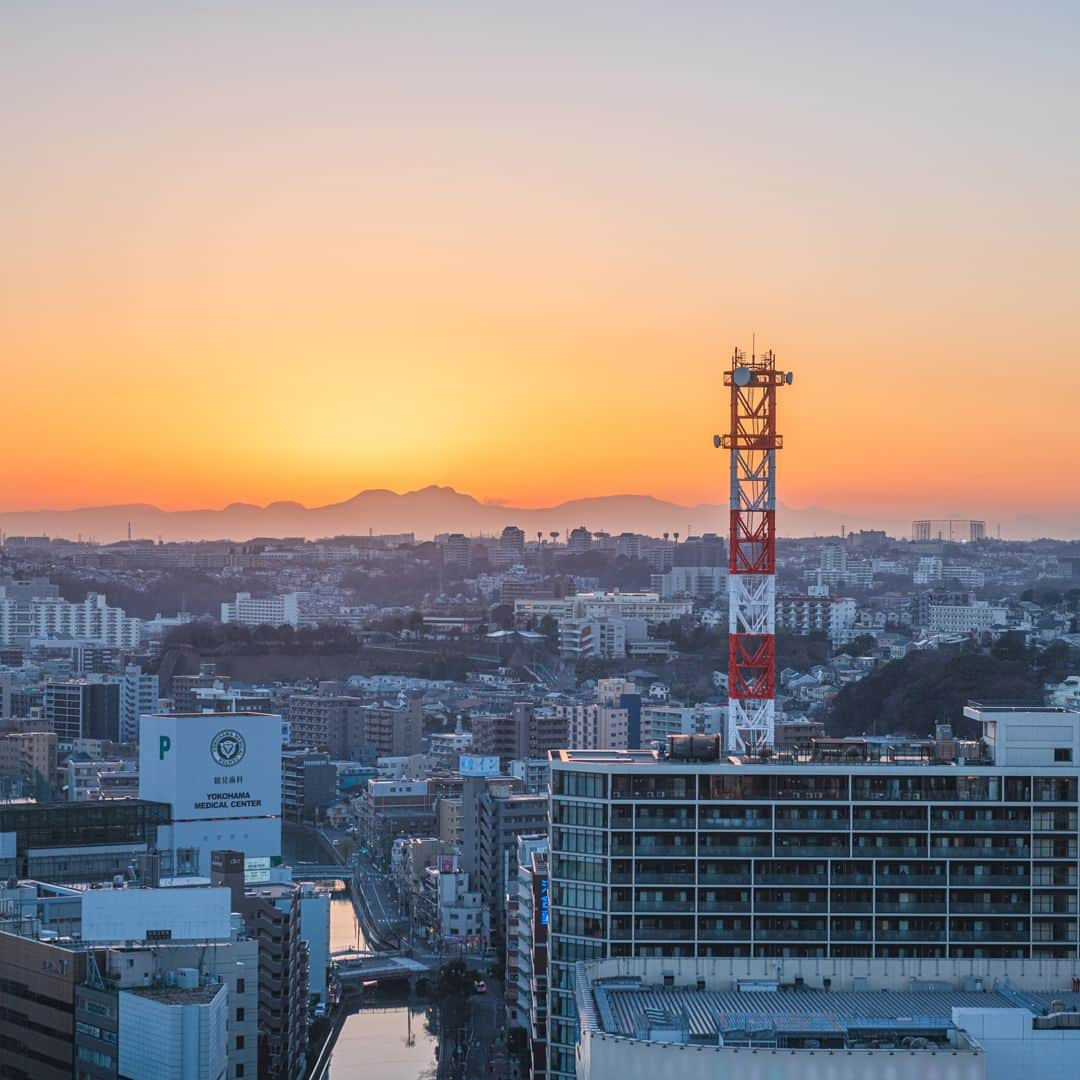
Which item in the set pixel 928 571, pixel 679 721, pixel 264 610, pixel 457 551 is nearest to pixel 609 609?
pixel 264 610

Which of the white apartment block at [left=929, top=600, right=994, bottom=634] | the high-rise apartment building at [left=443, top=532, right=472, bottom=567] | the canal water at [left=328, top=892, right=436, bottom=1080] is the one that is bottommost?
the canal water at [left=328, top=892, right=436, bottom=1080]

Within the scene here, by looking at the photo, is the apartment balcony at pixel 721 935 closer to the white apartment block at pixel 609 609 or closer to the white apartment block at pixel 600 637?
the white apartment block at pixel 600 637

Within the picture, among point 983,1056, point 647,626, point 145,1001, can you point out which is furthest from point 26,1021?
point 647,626

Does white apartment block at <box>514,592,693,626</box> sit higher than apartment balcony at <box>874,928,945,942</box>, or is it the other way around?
white apartment block at <box>514,592,693,626</box>

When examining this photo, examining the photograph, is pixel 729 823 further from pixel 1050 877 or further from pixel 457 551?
pixel 457 551

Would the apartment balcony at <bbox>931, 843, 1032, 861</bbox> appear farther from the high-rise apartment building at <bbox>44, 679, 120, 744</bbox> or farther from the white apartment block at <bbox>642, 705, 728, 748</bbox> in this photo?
the high-rise apartment building at <bbox>44, 679, 120, 744</bbox>

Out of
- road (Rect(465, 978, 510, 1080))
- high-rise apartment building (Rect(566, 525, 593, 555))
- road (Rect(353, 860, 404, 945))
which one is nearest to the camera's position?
road (Rect(465, 978, 510, 1080))

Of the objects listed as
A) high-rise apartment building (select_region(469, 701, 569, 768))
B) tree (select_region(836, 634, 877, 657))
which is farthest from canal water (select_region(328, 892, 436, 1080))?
tree (select_region(836, 634, 877, 657))

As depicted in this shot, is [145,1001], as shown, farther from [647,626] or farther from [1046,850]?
[647,626]
